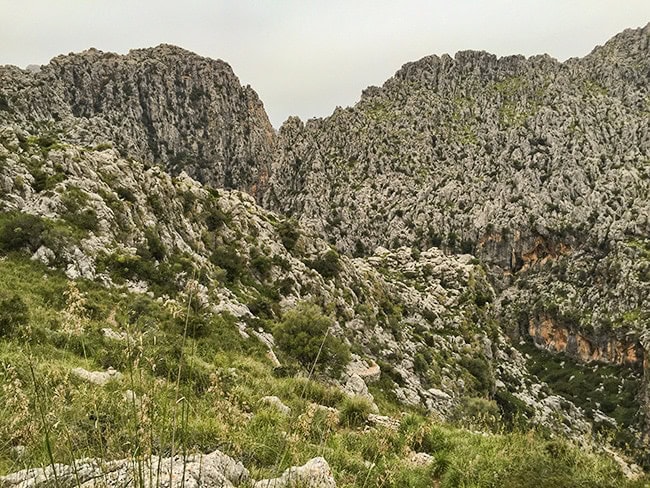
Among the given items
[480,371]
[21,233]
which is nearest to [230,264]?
[21,233]

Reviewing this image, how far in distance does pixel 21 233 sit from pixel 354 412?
793 inches

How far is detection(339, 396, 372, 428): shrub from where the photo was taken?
34.0 ft

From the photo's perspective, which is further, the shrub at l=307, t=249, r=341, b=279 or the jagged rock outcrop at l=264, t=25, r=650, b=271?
the jagged rock outcrop at l=264, t=25, r=650, b=271

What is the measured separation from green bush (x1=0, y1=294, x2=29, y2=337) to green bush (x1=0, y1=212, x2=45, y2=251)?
389 inches

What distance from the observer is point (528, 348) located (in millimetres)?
116625

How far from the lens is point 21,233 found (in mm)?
22047

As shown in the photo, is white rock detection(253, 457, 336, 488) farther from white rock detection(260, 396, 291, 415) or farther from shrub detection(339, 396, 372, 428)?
shrub detection(339, 396, 372, 428)

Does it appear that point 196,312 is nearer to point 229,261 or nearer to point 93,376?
point 93,376

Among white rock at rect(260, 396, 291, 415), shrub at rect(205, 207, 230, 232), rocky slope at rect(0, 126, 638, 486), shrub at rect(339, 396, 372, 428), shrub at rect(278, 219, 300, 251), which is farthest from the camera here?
shrub at rect(278, 219, 300, 251)

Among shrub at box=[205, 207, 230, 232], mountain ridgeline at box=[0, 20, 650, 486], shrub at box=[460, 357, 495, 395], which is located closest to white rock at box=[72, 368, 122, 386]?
mountain ridgeline at box=[0, 20, 650, 486]

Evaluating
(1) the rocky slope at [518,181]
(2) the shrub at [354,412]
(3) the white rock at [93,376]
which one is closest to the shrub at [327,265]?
(2) the shrub at [354,412]

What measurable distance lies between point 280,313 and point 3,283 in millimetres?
18864

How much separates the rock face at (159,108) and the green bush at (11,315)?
108 m

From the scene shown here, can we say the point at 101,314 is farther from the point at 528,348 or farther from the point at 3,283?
the point at 528,348
